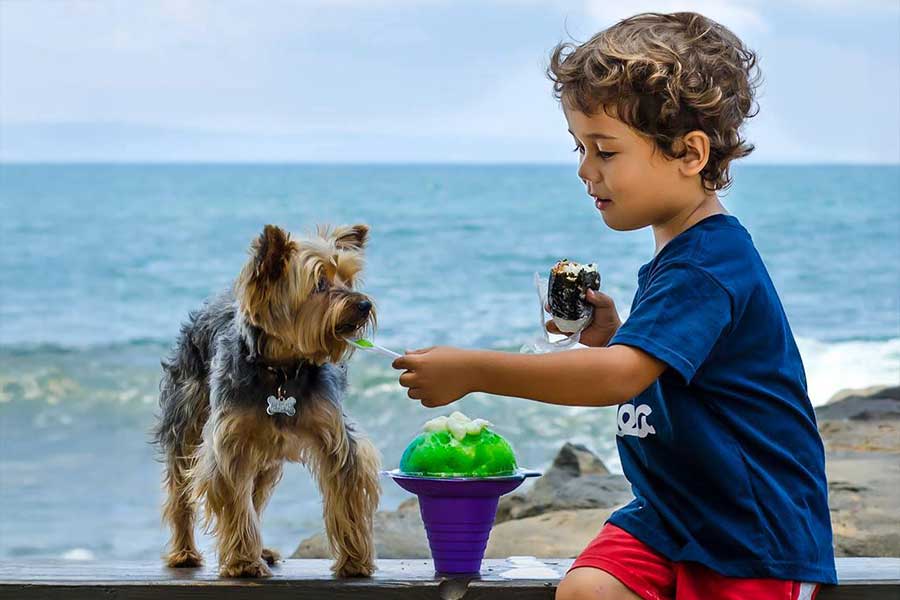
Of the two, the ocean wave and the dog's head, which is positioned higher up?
the ocean wave

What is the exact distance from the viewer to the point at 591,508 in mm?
7820

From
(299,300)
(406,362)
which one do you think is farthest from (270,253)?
(406,362)

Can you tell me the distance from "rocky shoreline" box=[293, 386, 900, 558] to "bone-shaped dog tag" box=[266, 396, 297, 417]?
9.73ft

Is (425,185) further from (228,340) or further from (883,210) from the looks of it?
(228,340)

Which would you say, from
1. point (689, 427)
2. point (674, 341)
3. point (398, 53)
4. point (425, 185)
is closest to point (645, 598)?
point (689, 427)

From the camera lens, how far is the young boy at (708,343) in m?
2.91

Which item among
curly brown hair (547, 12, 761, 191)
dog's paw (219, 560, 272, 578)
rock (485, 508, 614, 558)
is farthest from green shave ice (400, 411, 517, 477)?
rock (485, 508, 614, 558)

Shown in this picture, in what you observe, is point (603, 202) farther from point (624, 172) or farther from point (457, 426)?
point (457, 426)

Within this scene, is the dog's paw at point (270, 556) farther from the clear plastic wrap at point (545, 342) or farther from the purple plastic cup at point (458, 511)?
the clear plastic wrap at point (545, 342)

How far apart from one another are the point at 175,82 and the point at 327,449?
113 feet

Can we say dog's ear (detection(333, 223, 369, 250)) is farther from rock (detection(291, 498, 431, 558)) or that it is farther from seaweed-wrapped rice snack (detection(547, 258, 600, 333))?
rock (detection(291, 498, 431, 558))

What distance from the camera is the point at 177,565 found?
407 cm

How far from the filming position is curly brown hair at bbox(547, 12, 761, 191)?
2906mm

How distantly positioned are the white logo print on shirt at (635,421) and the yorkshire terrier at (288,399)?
1.03 metres
